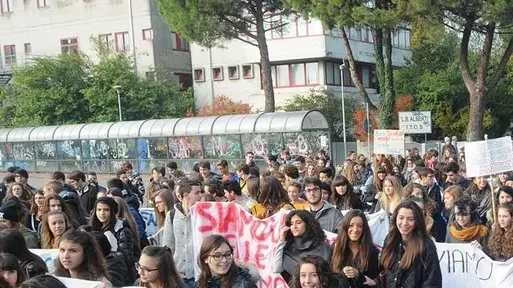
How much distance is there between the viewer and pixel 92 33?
4844cm

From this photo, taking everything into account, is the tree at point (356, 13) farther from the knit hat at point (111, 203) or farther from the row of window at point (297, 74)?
the knit hat at point (111, 203)

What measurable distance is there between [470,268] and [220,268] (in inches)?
125

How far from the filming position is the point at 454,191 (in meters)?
8.33

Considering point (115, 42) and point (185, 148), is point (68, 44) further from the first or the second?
point (185, 148)

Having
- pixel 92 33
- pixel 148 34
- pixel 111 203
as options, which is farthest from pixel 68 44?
pixel 111 203

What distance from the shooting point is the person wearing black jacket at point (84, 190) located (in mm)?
10109

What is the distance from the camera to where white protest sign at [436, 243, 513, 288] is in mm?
6500

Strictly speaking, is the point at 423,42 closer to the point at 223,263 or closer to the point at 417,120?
the point at 417,120

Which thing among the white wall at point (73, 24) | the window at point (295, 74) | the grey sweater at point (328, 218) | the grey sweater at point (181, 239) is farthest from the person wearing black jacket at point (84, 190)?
the white wall at point (73, 24)

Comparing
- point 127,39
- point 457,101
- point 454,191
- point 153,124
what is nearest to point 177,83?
point 127,39

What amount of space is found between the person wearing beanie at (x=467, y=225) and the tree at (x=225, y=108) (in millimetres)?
33497

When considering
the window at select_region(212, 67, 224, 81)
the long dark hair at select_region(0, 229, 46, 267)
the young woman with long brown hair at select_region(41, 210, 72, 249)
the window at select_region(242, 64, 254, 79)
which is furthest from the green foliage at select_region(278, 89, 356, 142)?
the long dark hair at select_region(0, 229, 46, 267)

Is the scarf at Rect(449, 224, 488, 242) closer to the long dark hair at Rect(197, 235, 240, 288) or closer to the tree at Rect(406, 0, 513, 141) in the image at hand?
the long dark hair at Rect(197, 235, 240, 288)

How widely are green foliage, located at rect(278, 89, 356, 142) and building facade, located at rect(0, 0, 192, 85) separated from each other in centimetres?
1096
